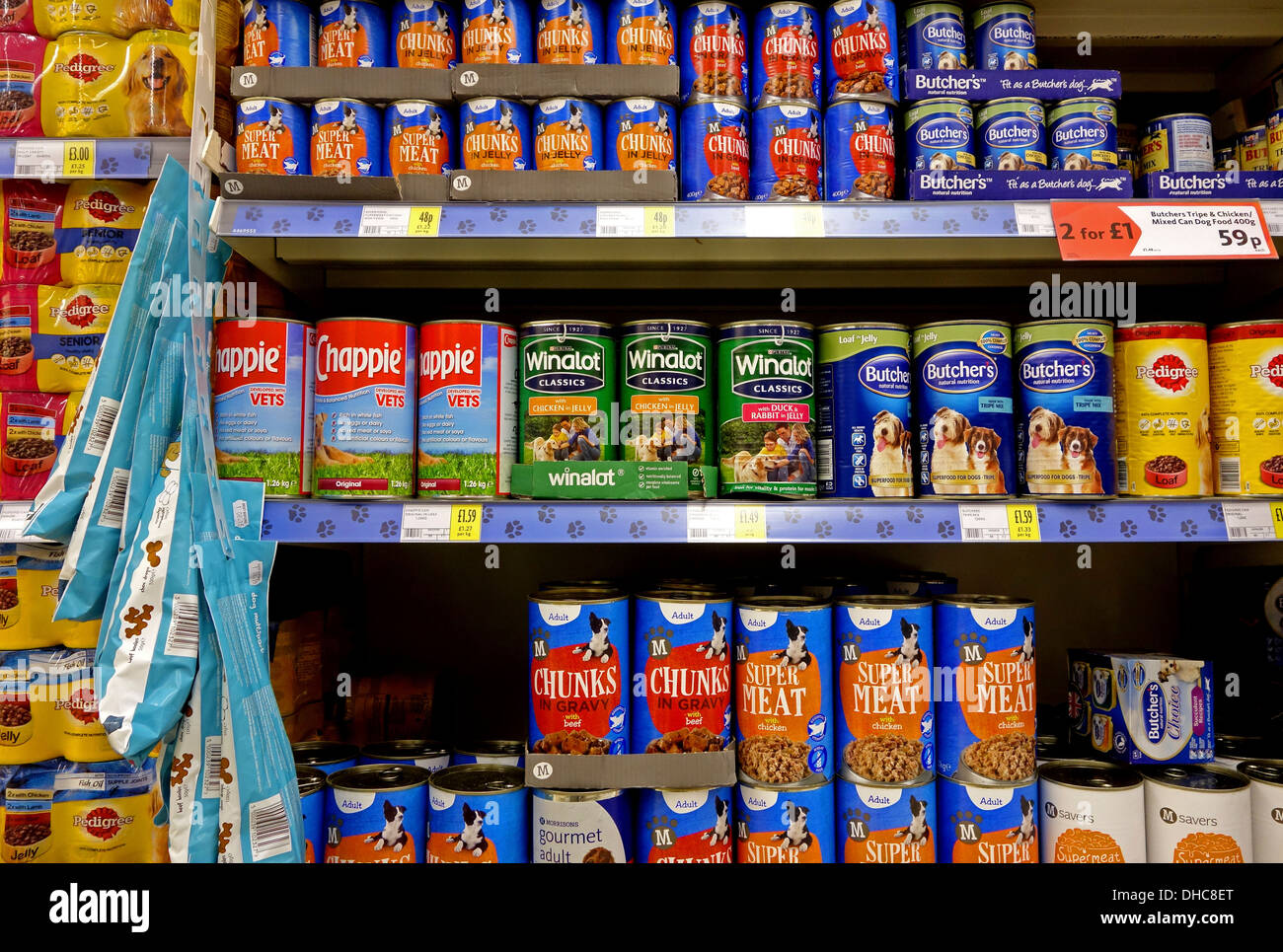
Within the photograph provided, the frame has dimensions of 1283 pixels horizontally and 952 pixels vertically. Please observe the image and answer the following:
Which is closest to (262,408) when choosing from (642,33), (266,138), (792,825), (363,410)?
(363,410)

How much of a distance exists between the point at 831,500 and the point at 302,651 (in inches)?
43.0

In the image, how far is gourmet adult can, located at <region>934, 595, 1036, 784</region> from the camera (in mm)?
1260

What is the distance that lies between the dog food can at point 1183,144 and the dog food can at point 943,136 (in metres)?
0.33

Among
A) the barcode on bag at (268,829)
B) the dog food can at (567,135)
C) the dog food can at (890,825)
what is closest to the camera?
the barcode on bag at (268,829)

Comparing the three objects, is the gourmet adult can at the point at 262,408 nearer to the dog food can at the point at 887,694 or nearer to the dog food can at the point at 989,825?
Answer: the dog food can at the point at 887,694

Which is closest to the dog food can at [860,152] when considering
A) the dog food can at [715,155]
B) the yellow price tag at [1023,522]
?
the dog food can at [715,155]

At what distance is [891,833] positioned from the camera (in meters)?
1.24

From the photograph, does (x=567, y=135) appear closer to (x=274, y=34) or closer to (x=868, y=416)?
(x=274, y=34)

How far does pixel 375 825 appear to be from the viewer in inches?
49.2

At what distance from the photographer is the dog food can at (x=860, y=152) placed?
1.36m

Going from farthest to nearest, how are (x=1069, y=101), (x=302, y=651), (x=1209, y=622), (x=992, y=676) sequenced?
(x=1209, y=622), (x=302, y=651), (x=1069, y=101), (x=992, y=676)

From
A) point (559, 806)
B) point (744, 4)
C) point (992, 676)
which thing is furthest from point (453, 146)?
point (992, 676)

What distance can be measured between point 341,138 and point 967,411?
1.18 metres
